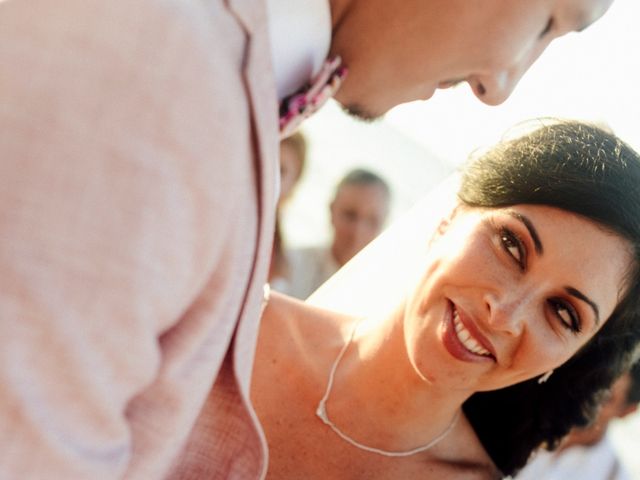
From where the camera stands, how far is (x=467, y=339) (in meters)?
1.38

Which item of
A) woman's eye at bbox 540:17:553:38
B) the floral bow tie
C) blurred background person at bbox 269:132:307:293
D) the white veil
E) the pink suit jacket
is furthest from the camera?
blurred background person at bbox 269:132:307:293

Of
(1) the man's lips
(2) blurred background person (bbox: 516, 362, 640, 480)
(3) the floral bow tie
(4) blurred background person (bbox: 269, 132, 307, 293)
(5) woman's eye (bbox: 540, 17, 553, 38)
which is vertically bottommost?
(4) blurred background person (bbox: 269, 132, 307, 293)

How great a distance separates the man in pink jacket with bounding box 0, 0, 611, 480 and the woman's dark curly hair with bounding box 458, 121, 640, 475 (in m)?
0.87

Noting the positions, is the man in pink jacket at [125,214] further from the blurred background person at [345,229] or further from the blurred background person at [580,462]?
the blurred background person at [345,229]

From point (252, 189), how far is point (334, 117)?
770 centimetres

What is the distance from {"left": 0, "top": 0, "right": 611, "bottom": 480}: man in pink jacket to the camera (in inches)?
21.6

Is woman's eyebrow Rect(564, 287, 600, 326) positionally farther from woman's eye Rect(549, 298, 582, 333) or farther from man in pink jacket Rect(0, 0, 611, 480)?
man in pink jacket Rect(0, 0, 611, 480)

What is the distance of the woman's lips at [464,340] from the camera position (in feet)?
4.51

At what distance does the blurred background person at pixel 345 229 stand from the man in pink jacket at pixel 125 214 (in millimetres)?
2194

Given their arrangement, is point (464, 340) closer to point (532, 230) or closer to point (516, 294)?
point (516, 294)

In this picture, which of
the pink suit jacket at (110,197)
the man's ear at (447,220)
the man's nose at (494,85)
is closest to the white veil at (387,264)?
the man's ear at (447,220)

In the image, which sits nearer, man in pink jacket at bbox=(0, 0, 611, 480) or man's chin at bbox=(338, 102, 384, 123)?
man in pink jacket at bbox=(0, 0, 611, 480)

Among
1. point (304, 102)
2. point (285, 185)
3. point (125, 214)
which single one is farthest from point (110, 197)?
point (285, 185)

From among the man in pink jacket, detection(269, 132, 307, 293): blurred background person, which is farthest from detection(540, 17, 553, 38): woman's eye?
detection(269, 132, 307, 293): blurred background person
